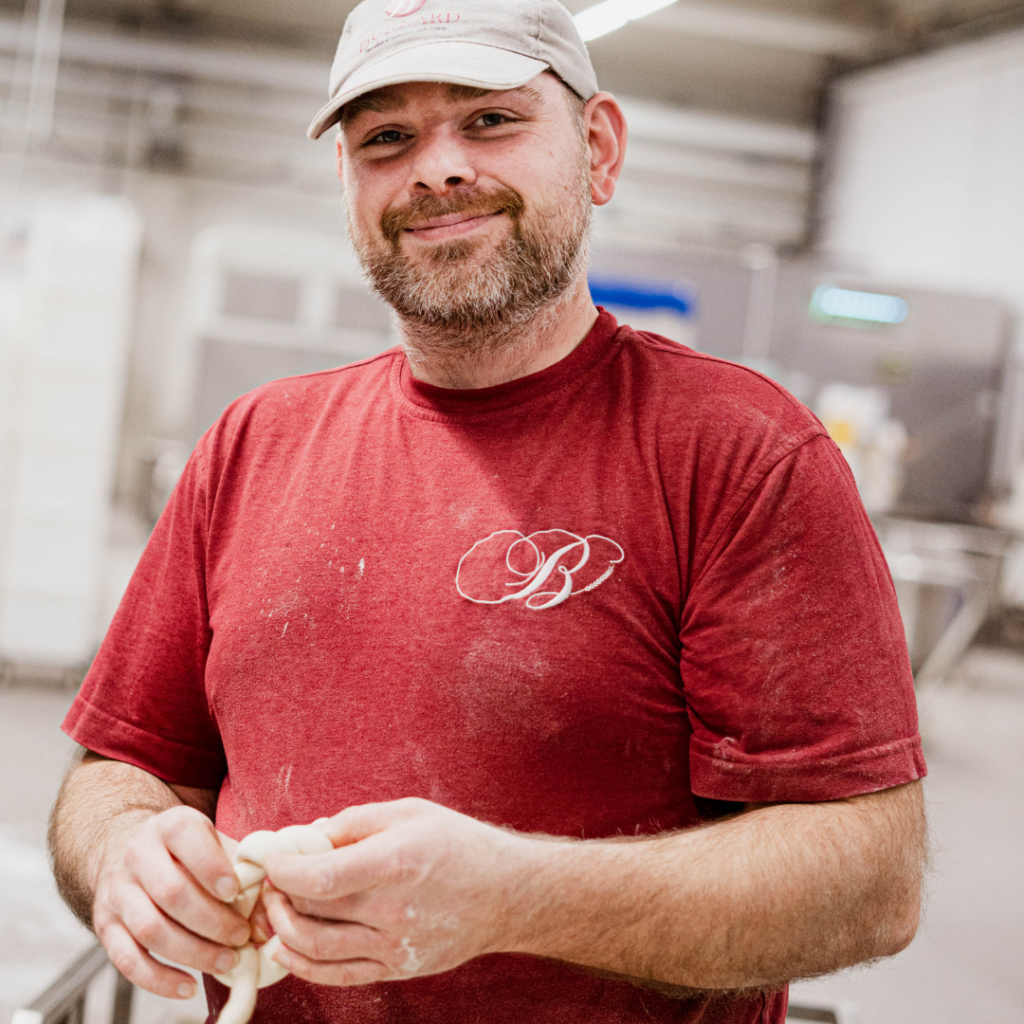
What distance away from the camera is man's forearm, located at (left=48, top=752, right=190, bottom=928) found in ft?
3.25

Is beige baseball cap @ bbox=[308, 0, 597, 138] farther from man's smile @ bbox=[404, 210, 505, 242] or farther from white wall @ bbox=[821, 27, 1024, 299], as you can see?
white wall @ bbox=[821, 27, 1024, 299]

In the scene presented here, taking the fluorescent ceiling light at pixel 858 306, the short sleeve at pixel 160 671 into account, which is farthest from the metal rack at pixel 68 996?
the fluorescent ceiling light at pixel 858 306

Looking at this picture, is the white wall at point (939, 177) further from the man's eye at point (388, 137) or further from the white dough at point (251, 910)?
the white dough at point (251, 910)

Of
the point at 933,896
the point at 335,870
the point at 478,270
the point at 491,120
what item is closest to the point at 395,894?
the point at 335,870

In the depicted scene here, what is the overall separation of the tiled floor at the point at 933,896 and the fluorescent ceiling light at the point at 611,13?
205 cm

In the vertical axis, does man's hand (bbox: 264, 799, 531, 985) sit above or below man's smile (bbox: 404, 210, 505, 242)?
below

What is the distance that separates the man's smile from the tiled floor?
0.69m

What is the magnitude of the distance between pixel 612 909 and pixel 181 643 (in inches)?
20.6

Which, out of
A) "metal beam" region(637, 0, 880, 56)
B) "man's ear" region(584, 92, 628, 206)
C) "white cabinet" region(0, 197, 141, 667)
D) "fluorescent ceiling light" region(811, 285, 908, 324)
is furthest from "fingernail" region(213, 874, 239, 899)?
"metal beam" region(637, 0, 880, 56)

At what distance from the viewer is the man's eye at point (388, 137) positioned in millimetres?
1045

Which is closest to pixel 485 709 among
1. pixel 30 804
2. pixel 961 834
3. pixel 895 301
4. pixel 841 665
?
pixel 841 665

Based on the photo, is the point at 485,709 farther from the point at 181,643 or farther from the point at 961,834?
the point at 961,834

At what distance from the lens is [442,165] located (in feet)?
3.28

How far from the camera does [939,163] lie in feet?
26.3
